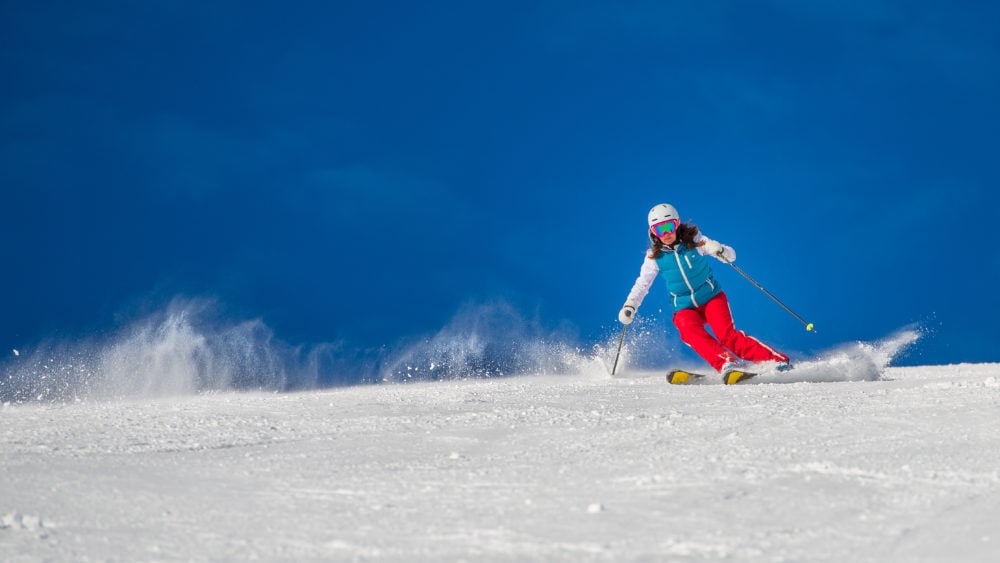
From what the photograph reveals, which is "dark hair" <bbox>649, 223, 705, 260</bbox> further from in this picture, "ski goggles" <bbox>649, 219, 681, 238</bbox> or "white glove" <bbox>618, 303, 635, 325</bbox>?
"white glove" <bbox>618, 303, 635, 325</bbox>

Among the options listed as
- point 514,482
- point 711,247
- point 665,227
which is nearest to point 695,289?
point 711,247

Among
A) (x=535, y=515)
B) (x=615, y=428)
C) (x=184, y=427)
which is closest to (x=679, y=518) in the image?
(x=535, y=515)

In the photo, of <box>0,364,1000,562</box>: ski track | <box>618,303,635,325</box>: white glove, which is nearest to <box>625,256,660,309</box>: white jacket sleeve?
<box>618,303,635,325</box>: white glove

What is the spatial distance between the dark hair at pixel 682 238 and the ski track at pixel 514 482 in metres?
3.14

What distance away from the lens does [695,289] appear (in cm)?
794

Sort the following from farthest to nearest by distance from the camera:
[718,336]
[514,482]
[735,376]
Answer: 1. [718,336]
2. [735,376]
3. [514,482]

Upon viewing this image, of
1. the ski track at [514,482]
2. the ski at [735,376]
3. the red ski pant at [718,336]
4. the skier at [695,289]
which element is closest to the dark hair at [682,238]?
the skier at [695,289]

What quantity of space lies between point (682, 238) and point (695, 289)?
46 cm

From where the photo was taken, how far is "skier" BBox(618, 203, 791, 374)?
777 centimetres

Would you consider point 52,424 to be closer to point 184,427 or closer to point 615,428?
point 184,427

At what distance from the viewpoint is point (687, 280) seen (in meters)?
7.92

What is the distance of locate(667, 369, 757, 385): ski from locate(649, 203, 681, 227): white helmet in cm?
134

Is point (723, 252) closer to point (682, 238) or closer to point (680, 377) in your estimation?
point (682, 238)

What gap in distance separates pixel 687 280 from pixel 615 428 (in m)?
4.02
